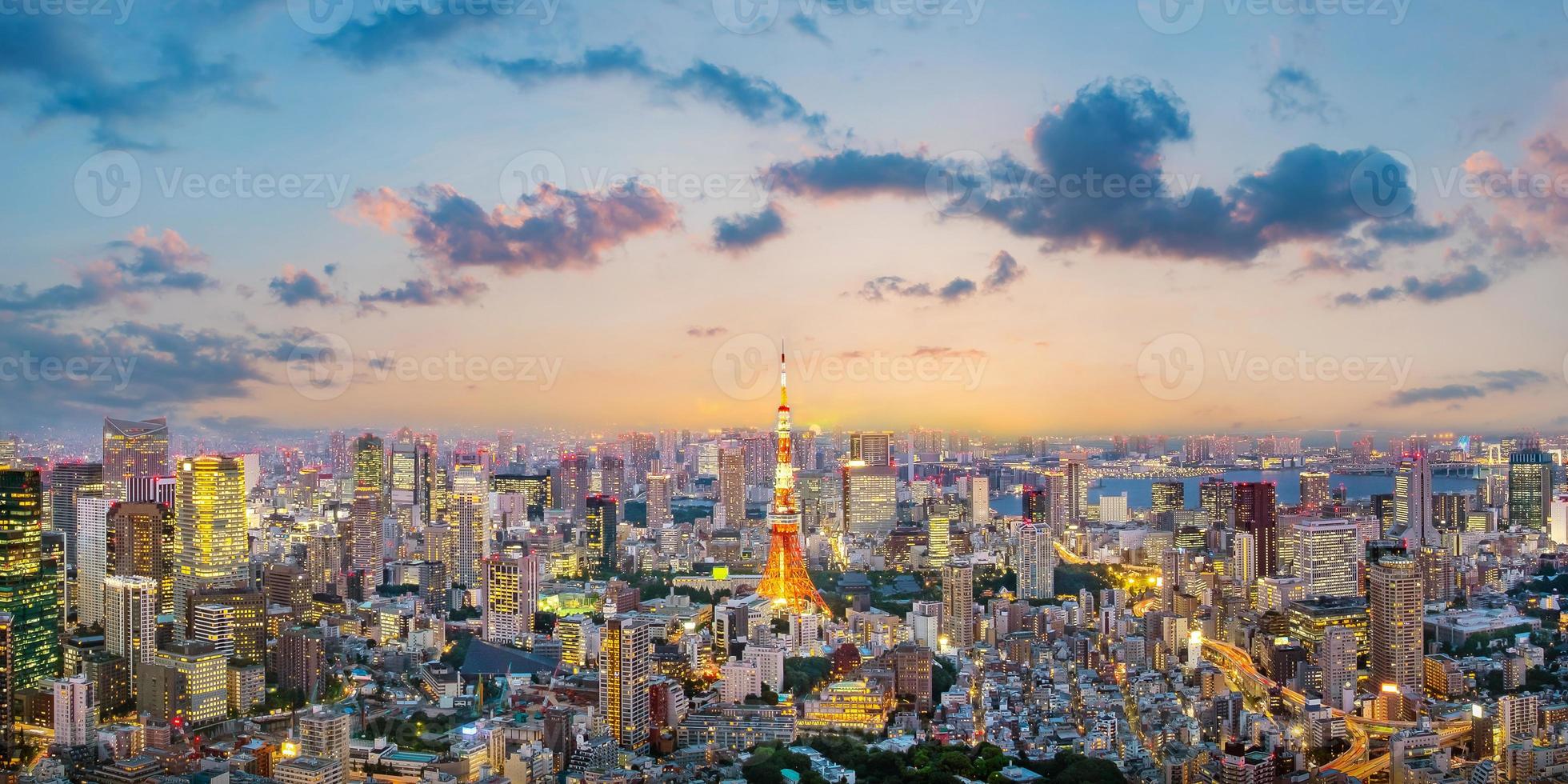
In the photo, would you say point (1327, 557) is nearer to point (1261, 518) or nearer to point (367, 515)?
point (1261, 518)

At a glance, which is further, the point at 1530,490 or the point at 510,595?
the point at 1530,490

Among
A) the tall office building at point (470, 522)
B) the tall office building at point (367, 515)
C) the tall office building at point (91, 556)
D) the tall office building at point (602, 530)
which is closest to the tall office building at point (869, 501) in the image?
the tall office building at point (602, 530)

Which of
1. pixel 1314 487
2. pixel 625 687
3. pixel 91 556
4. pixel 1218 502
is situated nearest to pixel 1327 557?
pixel 1218 502

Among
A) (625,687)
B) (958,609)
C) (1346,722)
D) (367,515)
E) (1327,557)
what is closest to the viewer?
(625,687)

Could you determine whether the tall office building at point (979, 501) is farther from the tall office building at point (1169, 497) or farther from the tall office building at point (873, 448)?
the tall office building at point (1169, 497)

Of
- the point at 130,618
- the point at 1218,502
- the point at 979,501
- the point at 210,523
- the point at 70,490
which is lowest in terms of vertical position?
the point at 130,618

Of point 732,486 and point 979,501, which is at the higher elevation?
point 732,486

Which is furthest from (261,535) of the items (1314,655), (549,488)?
(1314,655)
